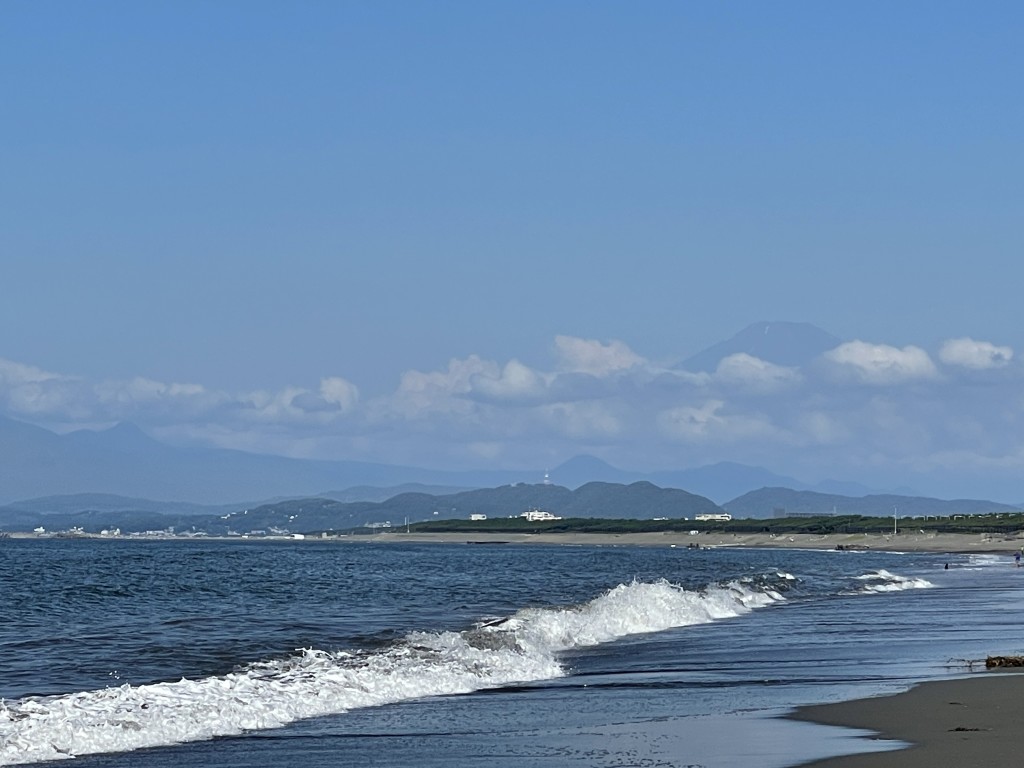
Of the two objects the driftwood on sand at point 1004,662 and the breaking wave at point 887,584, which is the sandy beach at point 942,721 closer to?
the driftwood on sand at point 1004,662

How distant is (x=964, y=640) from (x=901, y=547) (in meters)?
132

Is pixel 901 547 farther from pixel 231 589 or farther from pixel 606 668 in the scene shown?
pixel 606 668

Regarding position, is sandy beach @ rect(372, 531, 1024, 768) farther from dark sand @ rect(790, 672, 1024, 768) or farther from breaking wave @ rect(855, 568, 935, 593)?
breaking wave @ rect(855, 568, 935, 593)

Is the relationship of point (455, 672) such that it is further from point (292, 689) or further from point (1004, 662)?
point (1004, 662)

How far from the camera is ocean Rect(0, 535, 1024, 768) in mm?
15414

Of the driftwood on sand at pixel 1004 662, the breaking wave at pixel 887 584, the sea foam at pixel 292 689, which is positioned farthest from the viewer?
the breaking wave at pixel 887 584

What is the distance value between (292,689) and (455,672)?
376 centimetres

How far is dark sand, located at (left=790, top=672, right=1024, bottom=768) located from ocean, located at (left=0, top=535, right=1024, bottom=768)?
49 centimetres

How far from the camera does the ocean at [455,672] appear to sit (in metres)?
15.4

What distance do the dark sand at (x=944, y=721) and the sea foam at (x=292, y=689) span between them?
20.8ft

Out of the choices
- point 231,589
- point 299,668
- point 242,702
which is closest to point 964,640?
point 299,668

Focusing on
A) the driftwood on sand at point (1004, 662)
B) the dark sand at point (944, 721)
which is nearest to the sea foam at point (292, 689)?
the dark sand at point (944, 721)

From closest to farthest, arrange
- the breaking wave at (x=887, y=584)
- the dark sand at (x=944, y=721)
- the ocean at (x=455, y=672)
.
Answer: the dark sand at (x=944, y=721)
the ocean at (x=455, y=672)
the breaking wave at (x=887, y=584)

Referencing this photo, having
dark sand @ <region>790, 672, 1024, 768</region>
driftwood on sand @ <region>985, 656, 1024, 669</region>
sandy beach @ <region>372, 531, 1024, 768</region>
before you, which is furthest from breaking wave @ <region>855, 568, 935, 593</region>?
dark sand @ <region>790, 672, 1024, 768</region>
